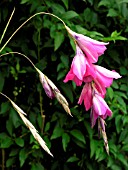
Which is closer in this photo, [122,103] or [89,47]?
[89,47]

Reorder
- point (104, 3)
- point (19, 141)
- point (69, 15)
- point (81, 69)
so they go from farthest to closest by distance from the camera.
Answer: point (19, 141) → point (104, 3) → point (69, 15) → point (81, 69)

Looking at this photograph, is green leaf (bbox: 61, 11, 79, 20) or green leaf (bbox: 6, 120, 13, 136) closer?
green leaf (bbox: 61, 11, 79, 20)

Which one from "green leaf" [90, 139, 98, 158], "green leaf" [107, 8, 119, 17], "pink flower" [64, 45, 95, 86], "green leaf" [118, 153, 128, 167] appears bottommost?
"green leaf" [118, 153, 128, 167]

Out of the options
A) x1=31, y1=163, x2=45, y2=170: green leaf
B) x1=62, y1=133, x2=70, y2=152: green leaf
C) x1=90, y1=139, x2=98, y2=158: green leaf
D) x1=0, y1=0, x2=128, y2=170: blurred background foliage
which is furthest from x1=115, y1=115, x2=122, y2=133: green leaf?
x1=31, y1=163, x2=45, y2=170: green leaf

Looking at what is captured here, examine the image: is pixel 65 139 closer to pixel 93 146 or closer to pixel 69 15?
pixel 93 146

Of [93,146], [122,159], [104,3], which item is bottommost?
[122,159]

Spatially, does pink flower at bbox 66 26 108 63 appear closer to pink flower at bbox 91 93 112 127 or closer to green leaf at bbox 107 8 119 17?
pink flower at bbox 91 93 112 127

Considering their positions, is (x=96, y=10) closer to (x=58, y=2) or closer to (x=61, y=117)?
(x=58, y=2)

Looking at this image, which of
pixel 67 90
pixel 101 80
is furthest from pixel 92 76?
pixel 67 90

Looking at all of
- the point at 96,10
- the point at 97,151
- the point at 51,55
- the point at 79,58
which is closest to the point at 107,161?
the point at 97,151

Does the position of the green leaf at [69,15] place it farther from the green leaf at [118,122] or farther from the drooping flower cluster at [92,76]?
the drooping flower cluster at [92,76]
